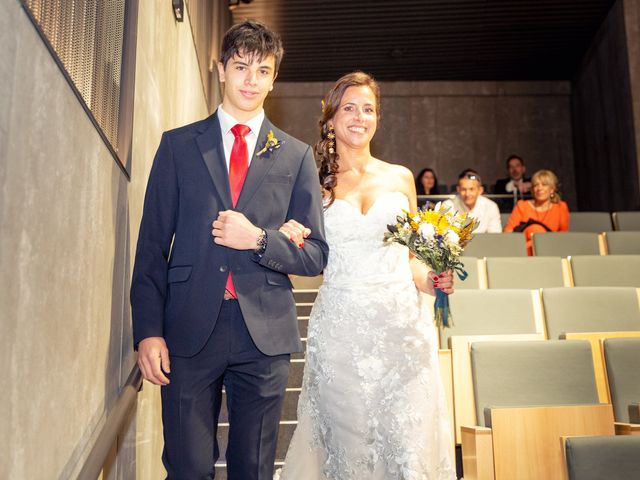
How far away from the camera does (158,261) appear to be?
1656mm

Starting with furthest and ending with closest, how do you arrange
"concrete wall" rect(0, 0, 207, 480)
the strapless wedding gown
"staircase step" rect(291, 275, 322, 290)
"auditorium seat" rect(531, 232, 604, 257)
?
"auditorium seat" rect(531, 232, 604, 257)
"staircase step" rect(291, 275, 322, 290)
the strapless wedding gown
"concrete wall" rect(0, 0, 207, 480)

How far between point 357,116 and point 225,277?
1116mm

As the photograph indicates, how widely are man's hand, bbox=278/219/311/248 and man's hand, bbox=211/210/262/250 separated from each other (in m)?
0.10

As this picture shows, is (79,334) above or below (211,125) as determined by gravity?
below

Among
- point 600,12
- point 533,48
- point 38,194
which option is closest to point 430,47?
point 533,48

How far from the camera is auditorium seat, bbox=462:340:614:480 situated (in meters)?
2.68

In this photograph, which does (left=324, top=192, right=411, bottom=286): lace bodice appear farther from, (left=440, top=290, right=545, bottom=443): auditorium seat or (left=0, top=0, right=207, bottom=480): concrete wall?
(left=440, top=290, right=545, bottom=443): auditorium seat

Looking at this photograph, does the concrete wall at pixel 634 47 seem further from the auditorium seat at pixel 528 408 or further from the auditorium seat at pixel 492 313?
the auditorium seat at pixel 528 408

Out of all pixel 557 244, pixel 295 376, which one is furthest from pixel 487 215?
pixel 295 376

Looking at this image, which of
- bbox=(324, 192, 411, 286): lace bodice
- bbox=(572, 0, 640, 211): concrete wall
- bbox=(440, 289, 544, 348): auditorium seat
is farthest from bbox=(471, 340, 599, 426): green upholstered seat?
bbox=(572, 0, 640, 211): concrete wall

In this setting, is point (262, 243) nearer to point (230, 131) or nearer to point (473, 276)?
point (230, 131)

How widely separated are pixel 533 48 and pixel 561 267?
6.27 metres

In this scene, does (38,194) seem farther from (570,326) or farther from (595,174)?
(595,174)

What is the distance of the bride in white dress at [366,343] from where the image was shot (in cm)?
221
